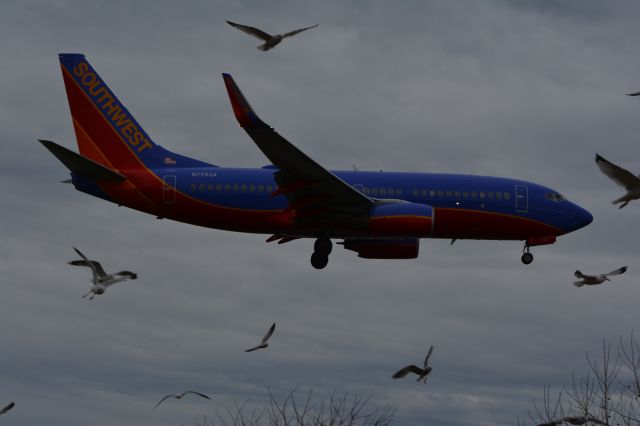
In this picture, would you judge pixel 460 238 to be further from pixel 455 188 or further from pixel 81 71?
pixel 81 71

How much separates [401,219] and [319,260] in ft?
15.8

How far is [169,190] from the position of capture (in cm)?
4109

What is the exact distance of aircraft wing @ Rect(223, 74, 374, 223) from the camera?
3547cm

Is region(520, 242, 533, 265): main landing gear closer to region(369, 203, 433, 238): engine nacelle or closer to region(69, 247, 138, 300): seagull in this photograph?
region(369, 203, 433, 238): engine nacelle

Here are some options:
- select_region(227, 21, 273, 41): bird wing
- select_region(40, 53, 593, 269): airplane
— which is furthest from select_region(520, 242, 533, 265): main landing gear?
select_region(227, 21, 273, 41): bird wing

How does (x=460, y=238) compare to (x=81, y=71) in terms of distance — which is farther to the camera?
(x=81, y=71)

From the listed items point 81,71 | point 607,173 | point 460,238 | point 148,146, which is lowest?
point 607,173

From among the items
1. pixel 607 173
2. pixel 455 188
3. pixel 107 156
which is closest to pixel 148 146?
pixel 107 156

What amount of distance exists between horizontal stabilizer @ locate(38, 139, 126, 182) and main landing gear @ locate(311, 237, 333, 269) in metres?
8.68

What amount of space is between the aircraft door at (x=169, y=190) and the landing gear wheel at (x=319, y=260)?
20.9 feet

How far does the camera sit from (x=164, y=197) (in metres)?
41.1

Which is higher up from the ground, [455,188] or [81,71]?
[81,71]

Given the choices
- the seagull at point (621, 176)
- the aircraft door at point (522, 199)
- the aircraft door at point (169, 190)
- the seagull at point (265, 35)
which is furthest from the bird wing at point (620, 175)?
the aircraft door at point (169, 190)

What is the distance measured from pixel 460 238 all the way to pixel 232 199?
10.0 meters
